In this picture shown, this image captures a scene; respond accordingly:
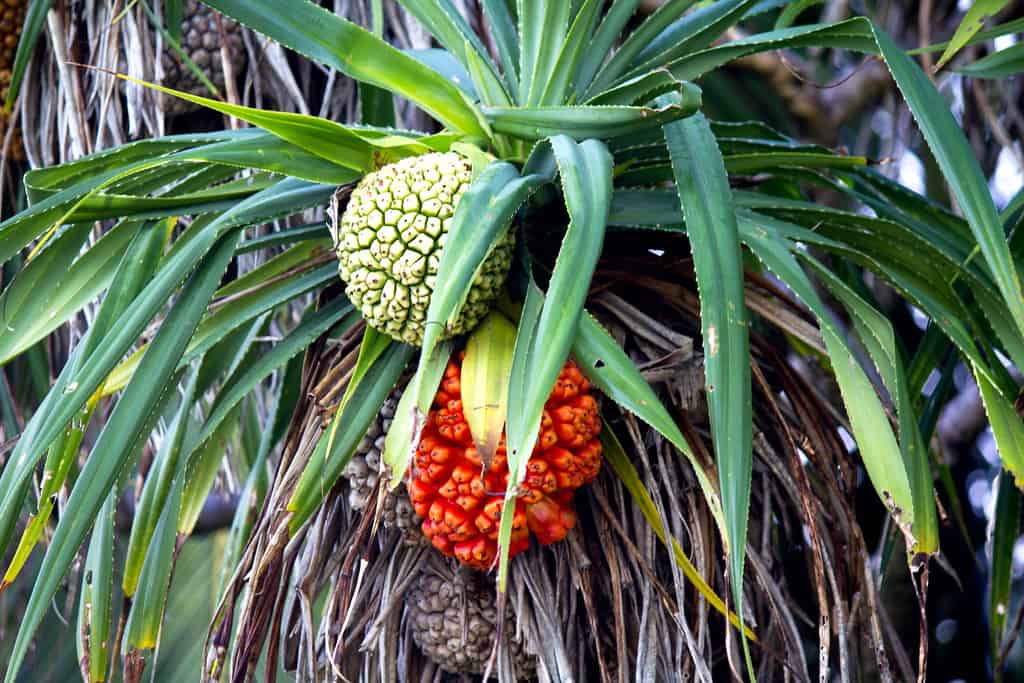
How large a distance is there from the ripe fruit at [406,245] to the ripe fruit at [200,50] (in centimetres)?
74

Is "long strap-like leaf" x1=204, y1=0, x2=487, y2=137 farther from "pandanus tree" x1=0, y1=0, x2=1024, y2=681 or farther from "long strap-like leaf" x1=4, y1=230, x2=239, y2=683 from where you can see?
"long strap-like leaf" x1=4, y1=230, x2=239, y2=683

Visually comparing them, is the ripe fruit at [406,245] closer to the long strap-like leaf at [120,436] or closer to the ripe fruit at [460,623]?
the long strap-like leaf at [120,436]

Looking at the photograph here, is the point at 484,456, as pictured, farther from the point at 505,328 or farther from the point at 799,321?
the point at 799,321

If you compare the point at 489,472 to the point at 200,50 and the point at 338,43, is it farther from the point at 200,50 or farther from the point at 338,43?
the point at 200,50

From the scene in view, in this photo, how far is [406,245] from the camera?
988 millimetres

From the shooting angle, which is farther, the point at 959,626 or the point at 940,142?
the point at 959,626

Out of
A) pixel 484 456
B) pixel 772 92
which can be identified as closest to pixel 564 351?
pixel 484 456

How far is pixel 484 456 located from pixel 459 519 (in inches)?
3.5

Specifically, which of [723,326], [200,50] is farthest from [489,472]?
[200,50]

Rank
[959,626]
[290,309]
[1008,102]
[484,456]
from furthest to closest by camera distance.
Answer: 1. [959,626]
2. [1008,102]
3. [290,309]
4. [484,456]

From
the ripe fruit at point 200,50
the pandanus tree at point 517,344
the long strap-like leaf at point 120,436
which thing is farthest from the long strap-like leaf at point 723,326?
the ripe fruit at point 200,50

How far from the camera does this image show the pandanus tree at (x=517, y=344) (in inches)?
37.9

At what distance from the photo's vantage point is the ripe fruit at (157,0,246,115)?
5.39 ft

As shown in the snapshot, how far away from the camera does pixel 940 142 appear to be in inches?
38.8
